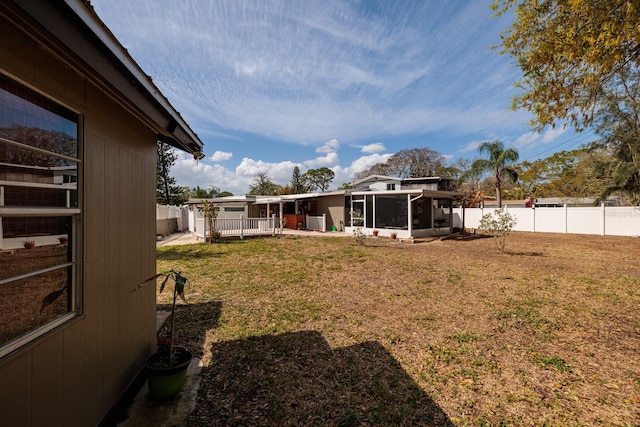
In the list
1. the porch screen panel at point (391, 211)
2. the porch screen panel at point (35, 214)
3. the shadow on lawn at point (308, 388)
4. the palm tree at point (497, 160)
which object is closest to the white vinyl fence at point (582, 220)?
the palm tree at point (497, 160)

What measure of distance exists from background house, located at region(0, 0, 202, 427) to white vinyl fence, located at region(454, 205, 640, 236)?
2109 cm

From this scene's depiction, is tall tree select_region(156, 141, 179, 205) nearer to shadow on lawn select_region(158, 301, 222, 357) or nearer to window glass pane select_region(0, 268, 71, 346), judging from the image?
shadow on lawn select_region(158, 301, 222, 357)

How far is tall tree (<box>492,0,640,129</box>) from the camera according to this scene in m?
3.45

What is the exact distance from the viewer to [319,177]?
5281cm

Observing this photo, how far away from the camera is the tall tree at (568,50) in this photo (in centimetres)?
345

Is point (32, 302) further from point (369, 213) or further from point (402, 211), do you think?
point (369, 213)

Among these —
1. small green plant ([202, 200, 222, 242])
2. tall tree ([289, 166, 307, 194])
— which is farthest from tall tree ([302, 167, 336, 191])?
small green plant ([202, 200, 222, 242])

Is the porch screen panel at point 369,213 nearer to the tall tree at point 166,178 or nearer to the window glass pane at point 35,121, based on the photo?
the window glass pane at point 35,121

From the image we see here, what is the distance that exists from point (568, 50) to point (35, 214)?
19.5 feet

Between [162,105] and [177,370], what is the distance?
8.03 feet

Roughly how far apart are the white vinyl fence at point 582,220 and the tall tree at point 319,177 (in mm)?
36677

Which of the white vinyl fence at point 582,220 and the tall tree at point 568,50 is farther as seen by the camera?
the white vinyl fence at point 582,220

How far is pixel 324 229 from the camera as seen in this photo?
18281 millimetres

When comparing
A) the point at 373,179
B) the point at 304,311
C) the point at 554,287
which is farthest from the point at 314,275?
the point at 373,179
